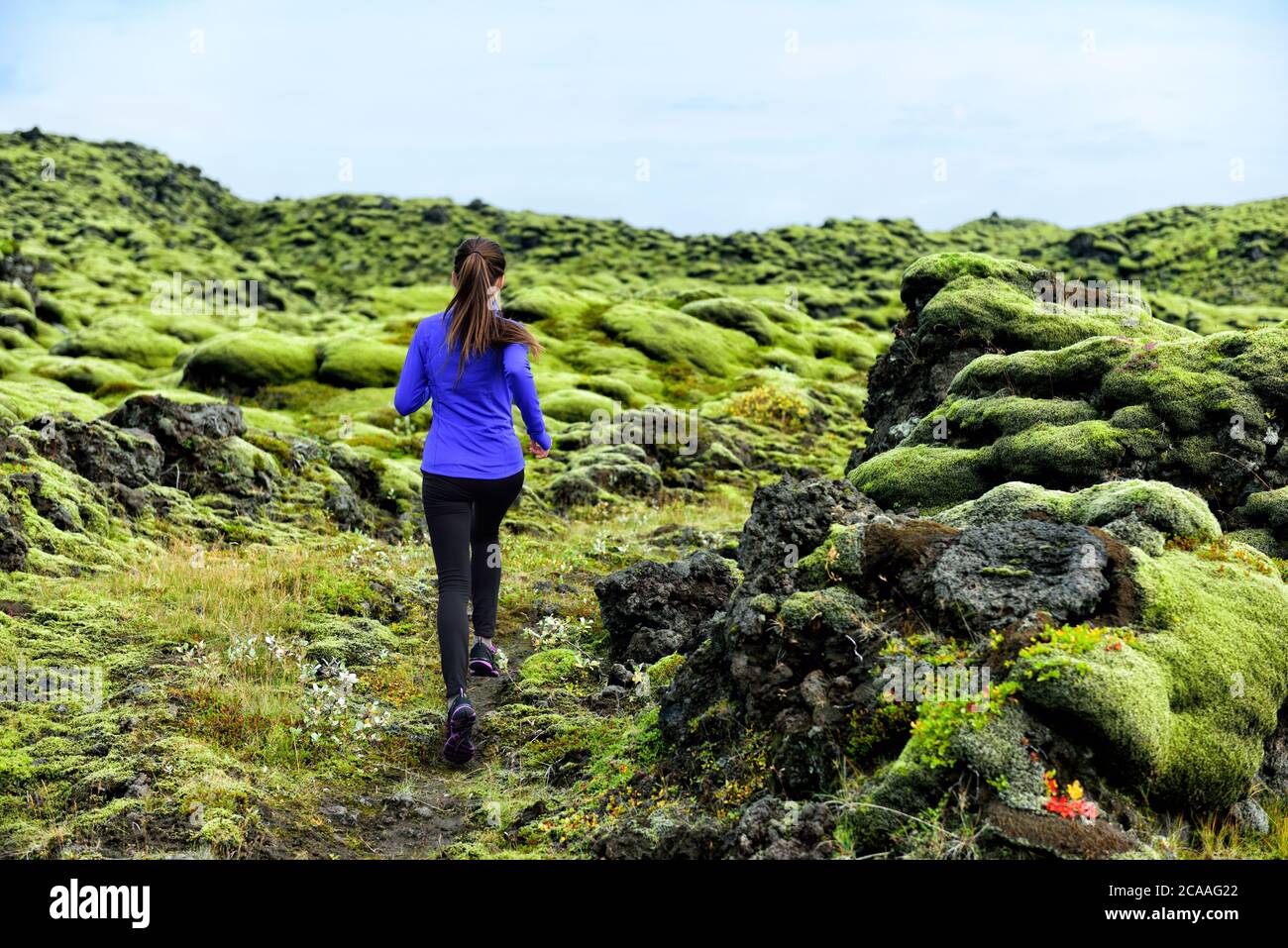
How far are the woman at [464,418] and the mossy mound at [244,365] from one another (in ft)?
137

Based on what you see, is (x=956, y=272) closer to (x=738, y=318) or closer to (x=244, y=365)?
(x=244, y=365)

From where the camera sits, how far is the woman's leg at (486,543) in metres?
9.62

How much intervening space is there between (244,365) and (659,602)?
41.4m

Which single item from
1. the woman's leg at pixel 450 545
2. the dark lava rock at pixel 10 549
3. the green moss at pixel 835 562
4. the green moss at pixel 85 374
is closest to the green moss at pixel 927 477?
the green moss at pixel 835 562

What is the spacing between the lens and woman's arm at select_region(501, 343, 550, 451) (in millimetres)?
9453

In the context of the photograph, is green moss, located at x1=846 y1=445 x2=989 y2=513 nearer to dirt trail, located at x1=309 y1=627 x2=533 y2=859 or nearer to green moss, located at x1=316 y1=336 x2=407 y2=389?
dirt trail, located at x1=309 y1=627 x2=533 y2=859

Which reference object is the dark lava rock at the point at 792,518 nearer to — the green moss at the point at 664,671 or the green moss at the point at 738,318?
the green moss at the point at 664,671

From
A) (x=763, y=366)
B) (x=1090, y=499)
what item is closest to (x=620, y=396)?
(x=763, y=366)

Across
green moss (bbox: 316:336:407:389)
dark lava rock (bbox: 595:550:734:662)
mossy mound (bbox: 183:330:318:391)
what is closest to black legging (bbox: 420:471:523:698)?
dark lava rock (bbox: 595:550:734:662)

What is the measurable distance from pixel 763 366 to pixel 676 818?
2166 inches

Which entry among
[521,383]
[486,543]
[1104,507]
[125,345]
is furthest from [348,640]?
[125,345]

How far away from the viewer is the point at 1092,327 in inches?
631

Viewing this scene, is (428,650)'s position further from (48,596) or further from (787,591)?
(787,591)

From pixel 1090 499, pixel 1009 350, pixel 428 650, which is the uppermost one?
pixel 1009 350
